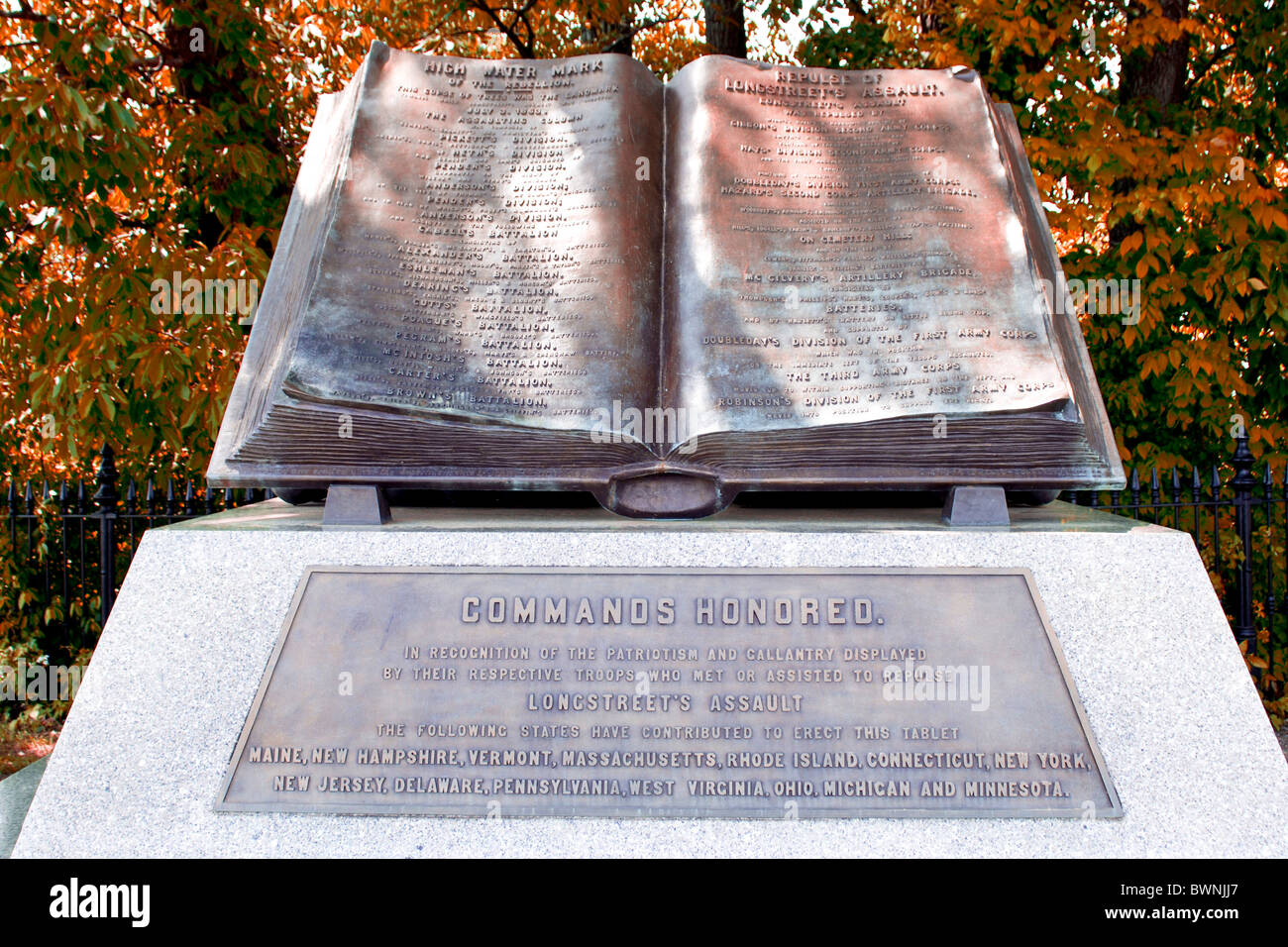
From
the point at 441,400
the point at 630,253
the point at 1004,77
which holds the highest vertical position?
the point at 1004,77

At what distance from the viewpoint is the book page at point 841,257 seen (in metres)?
2.92

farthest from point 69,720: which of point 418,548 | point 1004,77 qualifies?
point 1004,77

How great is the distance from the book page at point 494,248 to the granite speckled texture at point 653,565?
0.44 metres

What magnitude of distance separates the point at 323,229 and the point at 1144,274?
515 centimetres

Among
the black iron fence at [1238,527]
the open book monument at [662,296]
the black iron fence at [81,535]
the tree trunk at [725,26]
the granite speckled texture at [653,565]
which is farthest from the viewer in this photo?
the tree trunk at [725,26]

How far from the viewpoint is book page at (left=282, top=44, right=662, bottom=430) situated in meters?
2.93

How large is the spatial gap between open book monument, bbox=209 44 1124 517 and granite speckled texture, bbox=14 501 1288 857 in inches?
8.2

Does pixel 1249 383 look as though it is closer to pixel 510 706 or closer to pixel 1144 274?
pixel 1144 274

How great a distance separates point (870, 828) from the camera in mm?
2281

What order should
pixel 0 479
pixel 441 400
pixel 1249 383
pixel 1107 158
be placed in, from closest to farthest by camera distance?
pixel 441 400 → pixel 1107 158 → pixel 1249 383 → pixel 0 479

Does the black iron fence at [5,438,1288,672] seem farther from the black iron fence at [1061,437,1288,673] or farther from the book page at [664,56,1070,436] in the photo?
the book page at [664,56,1070,436]

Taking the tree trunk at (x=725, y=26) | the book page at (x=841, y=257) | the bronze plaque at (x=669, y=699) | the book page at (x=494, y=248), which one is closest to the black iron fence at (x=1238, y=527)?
the book page at (x=841, y=257)

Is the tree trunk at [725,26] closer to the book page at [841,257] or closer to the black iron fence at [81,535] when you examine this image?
the book page at [841,257]

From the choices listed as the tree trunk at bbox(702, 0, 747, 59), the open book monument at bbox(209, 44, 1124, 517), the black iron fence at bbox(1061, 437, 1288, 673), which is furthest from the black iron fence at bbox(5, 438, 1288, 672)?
the tree trunk at bbox(702, 0, 747, 59)
